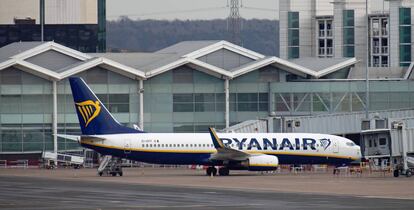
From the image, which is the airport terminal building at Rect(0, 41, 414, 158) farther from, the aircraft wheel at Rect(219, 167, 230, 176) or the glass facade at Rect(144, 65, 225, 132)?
the aircraft wheel at Rect(219, 167, 230, 176)

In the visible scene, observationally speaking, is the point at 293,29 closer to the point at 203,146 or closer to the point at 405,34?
the point at 405,34

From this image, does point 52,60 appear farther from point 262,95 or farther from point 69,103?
point 262,95

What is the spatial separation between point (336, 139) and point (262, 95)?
77.9 ft

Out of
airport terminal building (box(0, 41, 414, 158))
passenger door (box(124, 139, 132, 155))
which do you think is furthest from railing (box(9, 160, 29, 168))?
passenger door (box(124, 139, 132, 155))

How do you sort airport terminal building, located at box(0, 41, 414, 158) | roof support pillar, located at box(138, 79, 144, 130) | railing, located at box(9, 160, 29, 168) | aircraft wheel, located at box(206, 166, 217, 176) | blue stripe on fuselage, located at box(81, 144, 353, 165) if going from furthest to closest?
roof support pillar, located at box(138, 79, 144, 130) < airport terminal building, located at box(0, 41, 414, 158) < railing, located at box(9, 160, 29, 168) < aircraft wheel, located at box(206, 166, 217, 176) < blue stripe on fuselage, located at box(81, 144, 353, 165)

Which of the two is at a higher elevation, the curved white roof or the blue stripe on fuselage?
the curved white roof

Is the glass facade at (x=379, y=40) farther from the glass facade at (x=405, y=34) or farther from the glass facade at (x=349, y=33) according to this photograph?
the glass facade at (x=405, y=34)

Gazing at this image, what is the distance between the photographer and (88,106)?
294 feet

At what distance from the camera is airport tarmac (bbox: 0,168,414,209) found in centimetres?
5622

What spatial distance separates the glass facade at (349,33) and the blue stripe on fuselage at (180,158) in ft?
243

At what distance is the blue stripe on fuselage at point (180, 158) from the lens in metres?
89.0

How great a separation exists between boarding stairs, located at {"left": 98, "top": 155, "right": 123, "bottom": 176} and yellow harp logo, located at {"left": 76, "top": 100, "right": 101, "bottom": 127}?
278 cm

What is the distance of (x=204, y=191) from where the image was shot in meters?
66.9

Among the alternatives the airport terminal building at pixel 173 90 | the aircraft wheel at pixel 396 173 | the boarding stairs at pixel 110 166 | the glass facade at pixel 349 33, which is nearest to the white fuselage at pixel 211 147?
the boarding stairs at pixel 110 166
